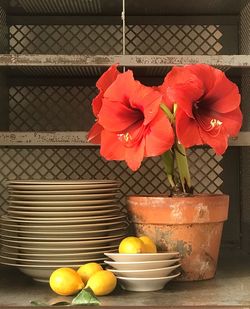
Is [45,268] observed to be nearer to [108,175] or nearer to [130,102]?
[130,102]

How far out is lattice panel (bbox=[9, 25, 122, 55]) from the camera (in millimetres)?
1771

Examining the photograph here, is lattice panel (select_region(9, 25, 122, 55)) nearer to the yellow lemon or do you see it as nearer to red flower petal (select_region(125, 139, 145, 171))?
red flower petal (select_region(125, 139, 145, 171))

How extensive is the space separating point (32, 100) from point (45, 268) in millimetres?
670

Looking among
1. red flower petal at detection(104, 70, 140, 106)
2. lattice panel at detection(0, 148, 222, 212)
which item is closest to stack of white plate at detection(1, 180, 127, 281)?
red flower petal at detection(104, 70, 140, 106)

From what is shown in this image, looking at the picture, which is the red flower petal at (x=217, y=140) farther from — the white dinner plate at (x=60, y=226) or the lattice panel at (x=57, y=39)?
the lattice panel at (x=57, y=39)

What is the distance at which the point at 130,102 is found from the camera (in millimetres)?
1213

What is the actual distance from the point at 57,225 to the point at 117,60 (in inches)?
16.6

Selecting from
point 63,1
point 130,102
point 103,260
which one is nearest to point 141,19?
point 63,1

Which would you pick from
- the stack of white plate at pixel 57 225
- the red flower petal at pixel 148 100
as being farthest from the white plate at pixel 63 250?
the red flower petal at pixel 148 100

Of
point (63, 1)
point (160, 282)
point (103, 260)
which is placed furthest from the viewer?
point (63, 1)

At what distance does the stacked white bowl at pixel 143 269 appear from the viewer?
1.15m

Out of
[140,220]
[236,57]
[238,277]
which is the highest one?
[236,57]

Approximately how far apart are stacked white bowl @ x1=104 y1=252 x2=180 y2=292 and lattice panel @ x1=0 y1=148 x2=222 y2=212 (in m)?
0.58

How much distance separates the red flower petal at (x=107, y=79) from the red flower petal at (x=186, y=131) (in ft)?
0.59
